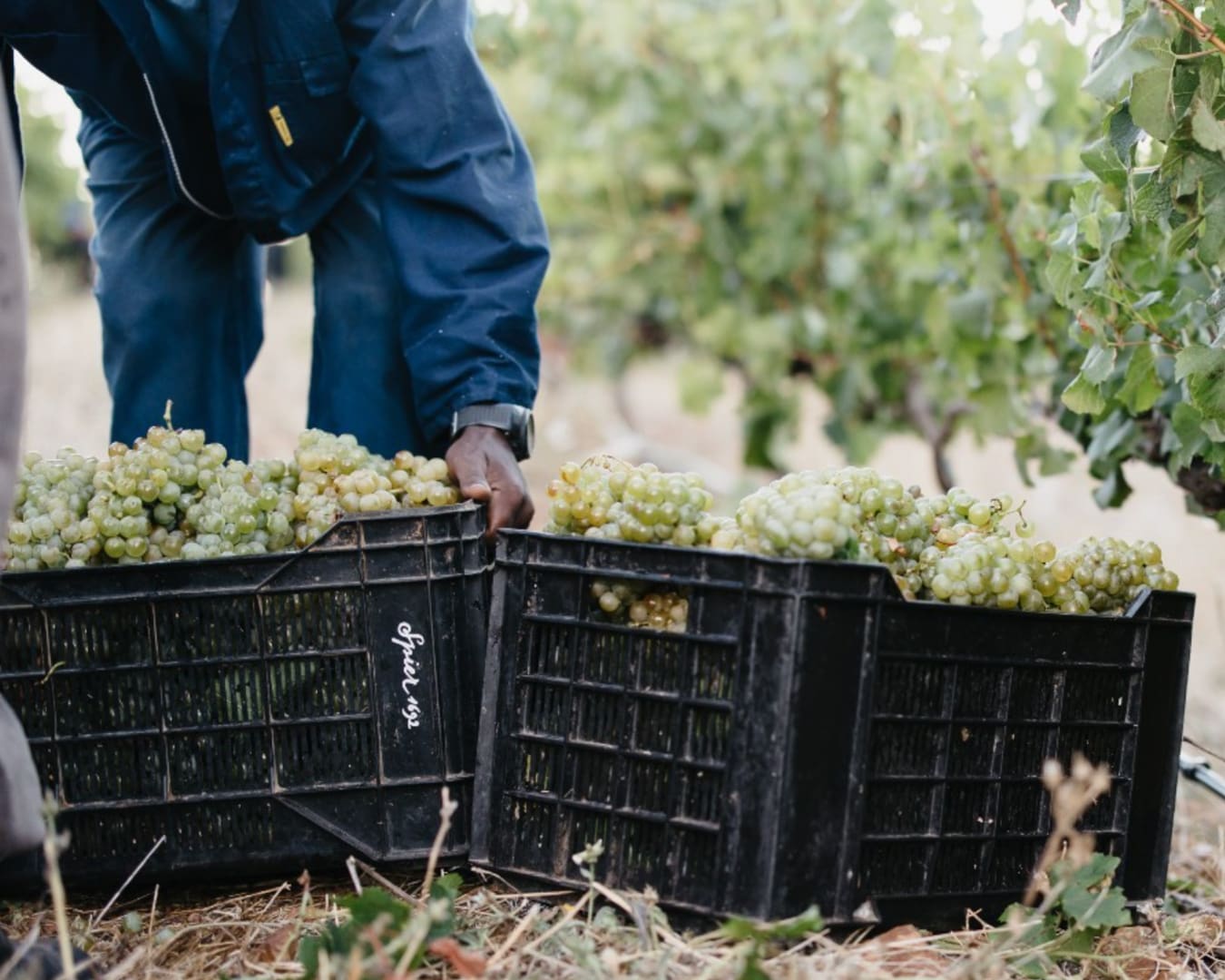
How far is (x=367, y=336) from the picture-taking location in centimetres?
276

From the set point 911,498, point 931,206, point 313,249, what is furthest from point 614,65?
point 911,498

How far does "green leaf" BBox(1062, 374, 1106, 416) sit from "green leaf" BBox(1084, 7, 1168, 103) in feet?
1.86

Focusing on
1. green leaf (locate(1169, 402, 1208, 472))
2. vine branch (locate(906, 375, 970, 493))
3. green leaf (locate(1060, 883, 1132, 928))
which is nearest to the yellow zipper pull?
green leaf (locate(1169, 402, 1208, 472))

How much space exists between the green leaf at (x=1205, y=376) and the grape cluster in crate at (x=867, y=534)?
0.91 feet

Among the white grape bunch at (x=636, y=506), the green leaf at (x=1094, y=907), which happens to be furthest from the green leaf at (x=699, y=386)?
the green leaf at (x=1094, y=907)

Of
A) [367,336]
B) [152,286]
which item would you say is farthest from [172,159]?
[367,336]

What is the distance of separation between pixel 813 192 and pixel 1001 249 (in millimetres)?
2345

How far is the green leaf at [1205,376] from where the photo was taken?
213 cm

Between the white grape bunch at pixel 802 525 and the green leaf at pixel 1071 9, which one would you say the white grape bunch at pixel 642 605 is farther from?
the green leaf at pixel 1071 9

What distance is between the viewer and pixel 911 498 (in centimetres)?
207

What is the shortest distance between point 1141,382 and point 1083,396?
0.15 metres

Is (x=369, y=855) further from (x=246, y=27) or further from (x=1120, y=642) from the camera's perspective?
(x=246, y=27)

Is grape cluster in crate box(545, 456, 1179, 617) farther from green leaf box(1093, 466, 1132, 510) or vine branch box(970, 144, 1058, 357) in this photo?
vine branch box(970, 144, 1058, 357)

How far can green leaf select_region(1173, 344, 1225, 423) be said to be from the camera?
213 cm
